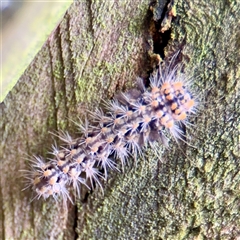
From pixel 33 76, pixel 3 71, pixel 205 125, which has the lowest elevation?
pixel 205 125

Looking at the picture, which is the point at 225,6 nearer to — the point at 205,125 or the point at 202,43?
the point at 202,43

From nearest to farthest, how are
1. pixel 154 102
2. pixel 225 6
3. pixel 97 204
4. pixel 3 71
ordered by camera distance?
pixel 3 71, pixel 225 6, pixel 154 102, pixel 97 204

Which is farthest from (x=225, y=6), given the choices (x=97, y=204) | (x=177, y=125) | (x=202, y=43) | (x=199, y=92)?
(x=97, y=204)
